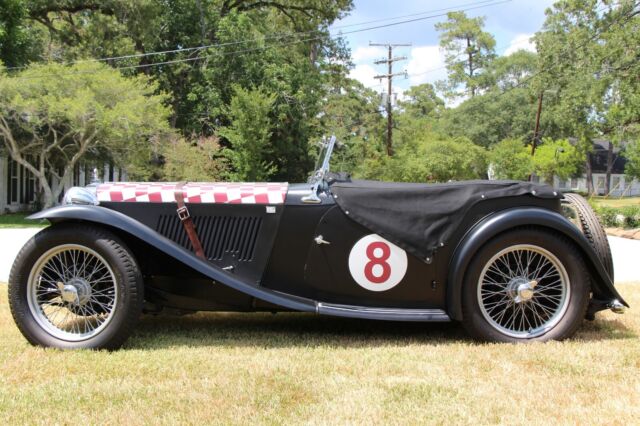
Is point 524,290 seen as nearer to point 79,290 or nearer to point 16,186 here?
point 79,290

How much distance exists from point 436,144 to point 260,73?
32.8 ft

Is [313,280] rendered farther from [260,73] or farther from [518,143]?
[518,143]

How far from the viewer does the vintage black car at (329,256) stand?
11.4 feet

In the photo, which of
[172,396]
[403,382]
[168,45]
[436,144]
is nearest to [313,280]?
[403,382]

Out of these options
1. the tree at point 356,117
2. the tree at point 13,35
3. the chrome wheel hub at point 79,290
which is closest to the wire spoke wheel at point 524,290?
the chrome wheel hub at point 79,290

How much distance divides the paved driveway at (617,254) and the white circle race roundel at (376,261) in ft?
14.6

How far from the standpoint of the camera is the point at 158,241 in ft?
11.3

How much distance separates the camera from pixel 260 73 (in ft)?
92.8

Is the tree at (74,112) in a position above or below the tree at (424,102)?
below

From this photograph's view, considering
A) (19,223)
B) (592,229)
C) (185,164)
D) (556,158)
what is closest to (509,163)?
(556,158)

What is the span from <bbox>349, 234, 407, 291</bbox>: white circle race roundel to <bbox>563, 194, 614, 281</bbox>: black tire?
1542 mm

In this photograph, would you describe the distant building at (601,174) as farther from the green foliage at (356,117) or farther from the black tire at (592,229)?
the black tire at (592,229)

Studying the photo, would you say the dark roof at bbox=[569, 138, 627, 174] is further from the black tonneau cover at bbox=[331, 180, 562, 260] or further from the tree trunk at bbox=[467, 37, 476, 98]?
the black tonneau cover at bbox=[331, 180, 562, 260]

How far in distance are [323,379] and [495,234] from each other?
1.52 metres
